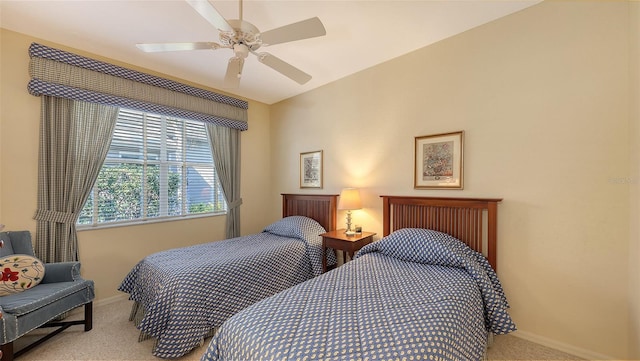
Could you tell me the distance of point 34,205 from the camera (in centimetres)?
244

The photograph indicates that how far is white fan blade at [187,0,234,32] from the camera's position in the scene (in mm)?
1377

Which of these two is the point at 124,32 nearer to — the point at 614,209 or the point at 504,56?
the point at 504,56

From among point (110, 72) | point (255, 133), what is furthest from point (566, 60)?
point (110, 72)

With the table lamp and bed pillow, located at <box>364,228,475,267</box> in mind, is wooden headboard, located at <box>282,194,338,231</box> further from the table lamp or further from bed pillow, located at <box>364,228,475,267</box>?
bed pillow, located at <box>364,228,475,267</box>

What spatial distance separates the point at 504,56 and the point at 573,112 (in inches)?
27.6

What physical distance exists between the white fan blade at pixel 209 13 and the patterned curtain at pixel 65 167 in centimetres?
210

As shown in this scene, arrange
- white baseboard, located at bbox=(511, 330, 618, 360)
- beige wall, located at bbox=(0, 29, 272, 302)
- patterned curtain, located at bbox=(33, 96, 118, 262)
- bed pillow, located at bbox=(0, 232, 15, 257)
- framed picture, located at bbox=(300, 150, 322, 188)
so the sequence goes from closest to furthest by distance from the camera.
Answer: white baseboard, located at bbox=(511, 330, 618, 360) < bed pillow, located at bbox=(0, 232, 15, 257) < beige wall, located at bbox=(0, 29, 272, 302) < patterned curtain, located at bbox=(33, 96, 118, 262) < framed picture, located at bbox=(300, 150, 322, 188)

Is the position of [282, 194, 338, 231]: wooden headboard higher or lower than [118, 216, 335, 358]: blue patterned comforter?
higher

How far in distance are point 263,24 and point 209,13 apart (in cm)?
89

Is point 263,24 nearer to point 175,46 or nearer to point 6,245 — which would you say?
point 175,46

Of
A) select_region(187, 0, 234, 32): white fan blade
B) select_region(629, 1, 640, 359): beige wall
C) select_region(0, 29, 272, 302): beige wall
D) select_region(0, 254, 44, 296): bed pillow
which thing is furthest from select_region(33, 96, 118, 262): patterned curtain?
select_region(629, 1, 640, 359): beige wall

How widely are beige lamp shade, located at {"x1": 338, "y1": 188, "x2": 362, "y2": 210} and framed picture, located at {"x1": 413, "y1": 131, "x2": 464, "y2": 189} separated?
64 cm

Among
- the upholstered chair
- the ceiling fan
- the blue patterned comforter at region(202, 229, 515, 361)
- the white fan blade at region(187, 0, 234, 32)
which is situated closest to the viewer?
the blue patterned comforter at region(202, 229, 515, 361)

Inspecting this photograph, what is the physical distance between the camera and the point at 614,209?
5.90 ft
